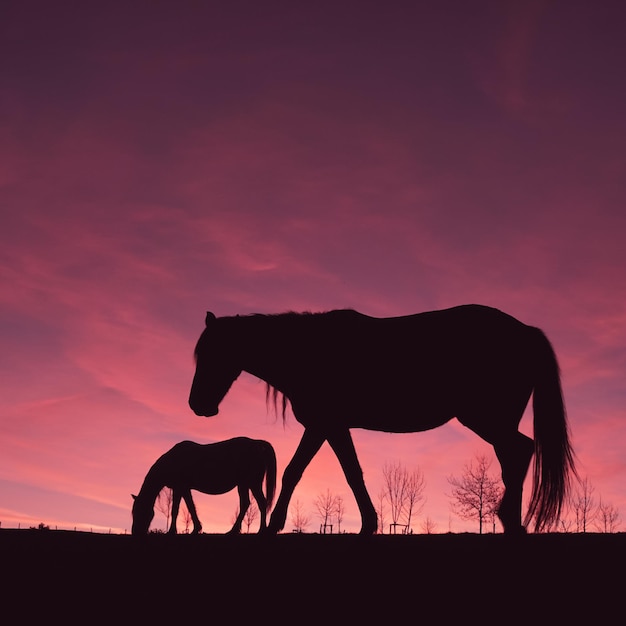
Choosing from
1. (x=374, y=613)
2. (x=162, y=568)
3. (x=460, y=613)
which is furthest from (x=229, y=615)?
(x=162, y=568)

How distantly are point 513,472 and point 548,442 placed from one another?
77cm

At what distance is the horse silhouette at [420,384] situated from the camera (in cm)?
895

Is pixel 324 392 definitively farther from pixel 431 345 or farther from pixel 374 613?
pixel 374 613

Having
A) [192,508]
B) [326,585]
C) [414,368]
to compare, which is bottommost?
[326,585]

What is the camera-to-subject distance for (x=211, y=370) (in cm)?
1050

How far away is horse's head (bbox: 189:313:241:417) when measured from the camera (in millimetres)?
10430

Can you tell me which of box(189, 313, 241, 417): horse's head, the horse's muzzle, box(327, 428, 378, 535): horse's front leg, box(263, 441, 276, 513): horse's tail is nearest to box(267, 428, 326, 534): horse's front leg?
box(327, 428, 378, 535): horse's front leg

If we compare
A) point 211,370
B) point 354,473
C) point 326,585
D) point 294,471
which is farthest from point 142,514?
point 326,585

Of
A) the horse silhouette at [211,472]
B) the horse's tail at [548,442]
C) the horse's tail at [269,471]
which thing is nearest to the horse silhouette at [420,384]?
the horse's tail at [548,442]

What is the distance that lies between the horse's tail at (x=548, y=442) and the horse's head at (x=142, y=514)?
42.2 feet

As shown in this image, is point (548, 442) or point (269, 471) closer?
point (548, 442)

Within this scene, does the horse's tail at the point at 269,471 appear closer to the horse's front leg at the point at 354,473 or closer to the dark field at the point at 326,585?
the horse's front leg at the point at 354,473

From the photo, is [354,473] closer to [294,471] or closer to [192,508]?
[294,471]

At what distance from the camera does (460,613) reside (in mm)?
4809
